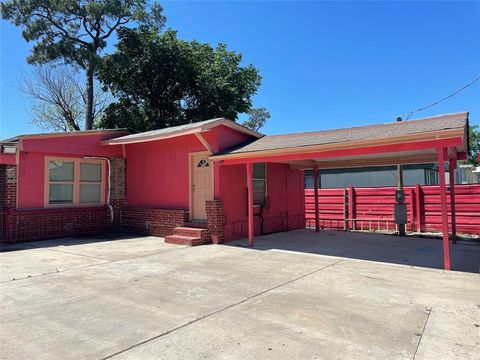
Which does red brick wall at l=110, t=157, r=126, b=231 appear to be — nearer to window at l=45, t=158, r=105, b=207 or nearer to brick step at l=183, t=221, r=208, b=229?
window at l=45, t=158, r=105, b=207

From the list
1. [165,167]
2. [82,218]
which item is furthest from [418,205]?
[82,218]

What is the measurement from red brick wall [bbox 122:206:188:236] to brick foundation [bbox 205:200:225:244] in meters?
1.19

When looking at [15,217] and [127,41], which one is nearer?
[15,217]

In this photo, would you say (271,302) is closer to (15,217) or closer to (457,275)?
(457,275)

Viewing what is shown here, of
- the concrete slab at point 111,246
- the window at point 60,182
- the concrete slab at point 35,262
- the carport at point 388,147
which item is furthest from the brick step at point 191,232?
the window at point 60,182

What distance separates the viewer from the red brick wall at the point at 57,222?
10.2 meters

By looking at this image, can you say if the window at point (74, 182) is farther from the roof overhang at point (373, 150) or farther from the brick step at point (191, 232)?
the roof overhang at point (373, 150)

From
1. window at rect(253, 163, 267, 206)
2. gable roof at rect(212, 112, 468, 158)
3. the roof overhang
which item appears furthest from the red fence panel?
gable roof at rect(212, 112, 468, 158)

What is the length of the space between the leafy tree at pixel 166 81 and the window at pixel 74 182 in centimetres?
726

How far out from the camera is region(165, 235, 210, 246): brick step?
9.59m

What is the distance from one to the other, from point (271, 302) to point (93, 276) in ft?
10.9

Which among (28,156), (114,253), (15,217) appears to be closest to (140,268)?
(114,253)

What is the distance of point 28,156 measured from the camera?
417 inches

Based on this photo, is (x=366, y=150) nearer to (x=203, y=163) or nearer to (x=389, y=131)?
(x=389, y=131)
